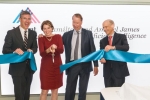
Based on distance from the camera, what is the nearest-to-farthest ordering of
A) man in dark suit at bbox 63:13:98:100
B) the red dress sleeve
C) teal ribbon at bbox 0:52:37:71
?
1. the red dress sleeve
2. teal ribbon at bbox 0:52:37:71
3. man in dark suit at bbox 63:13:98:100

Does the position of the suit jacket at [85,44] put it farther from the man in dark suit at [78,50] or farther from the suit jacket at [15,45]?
the suit jacket at [15,45]

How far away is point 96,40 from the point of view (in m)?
4.56

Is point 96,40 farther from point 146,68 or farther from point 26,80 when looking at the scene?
point 26,80

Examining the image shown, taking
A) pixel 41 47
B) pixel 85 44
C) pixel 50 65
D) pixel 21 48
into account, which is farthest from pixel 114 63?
pixel 21 48

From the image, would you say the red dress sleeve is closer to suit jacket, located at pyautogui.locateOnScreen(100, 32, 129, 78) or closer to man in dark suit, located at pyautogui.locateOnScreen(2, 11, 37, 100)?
man in dark suit, located at pyautogui.locateOnScreen(2, 11, 37, 100)

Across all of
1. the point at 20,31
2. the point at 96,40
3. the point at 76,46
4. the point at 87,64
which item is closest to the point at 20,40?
the point at 20,31

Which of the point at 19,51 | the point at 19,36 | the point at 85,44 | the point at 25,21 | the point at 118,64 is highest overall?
the point at 25,21

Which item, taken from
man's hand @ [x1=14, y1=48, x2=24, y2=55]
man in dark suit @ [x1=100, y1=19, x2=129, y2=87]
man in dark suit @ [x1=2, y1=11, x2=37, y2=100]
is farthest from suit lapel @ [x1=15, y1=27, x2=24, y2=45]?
man in dark suit @ [x1=100, y1=19, x2=129, y2=87]

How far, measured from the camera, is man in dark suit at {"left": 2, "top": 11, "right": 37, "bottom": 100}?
3748mm

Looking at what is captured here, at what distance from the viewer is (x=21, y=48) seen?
3.83 meters

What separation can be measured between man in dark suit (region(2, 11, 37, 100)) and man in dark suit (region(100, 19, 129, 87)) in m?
1.21

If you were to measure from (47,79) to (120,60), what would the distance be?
1221mm

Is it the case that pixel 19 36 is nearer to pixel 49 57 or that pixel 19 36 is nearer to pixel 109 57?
pixel 49 57

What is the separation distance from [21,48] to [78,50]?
94cm
